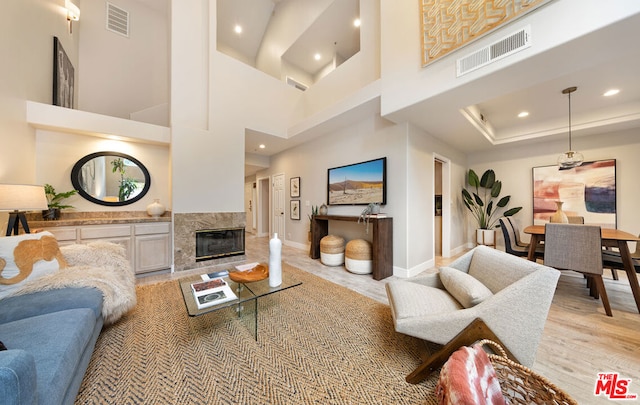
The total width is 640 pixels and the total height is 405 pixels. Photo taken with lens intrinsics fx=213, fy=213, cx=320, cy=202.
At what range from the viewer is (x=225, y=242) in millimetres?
4008

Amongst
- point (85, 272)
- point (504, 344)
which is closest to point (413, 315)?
point (504, 344)

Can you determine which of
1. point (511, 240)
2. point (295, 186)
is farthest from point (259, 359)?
point (295, 186)

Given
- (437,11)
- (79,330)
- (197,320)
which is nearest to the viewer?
(79,330)

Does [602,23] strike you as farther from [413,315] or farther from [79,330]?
[79,330]

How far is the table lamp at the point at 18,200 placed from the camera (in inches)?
75.2

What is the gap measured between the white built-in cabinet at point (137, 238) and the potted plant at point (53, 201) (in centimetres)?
37

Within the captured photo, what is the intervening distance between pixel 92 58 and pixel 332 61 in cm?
517

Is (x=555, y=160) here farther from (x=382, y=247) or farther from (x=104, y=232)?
(x=104, y=232)

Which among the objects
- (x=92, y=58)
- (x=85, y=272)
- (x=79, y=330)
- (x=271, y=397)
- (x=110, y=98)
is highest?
(x=92, y=58)

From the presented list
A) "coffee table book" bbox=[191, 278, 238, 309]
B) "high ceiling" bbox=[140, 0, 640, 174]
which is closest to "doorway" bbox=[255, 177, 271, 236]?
"high ceiling" bbox=[140, 0, 640, 174]

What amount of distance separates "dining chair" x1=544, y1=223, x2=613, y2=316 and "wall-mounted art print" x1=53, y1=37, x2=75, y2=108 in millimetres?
6810

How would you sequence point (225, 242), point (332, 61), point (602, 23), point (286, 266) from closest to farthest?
point (602, 23), point (286, 266), point (225, 242), point (332, 61)

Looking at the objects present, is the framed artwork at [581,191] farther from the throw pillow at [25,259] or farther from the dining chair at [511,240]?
the throw pillow at [25,259]

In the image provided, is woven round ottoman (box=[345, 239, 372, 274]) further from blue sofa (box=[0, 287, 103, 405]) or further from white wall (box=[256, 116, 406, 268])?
blue sofa (box=[0, 287, 103, 405])
